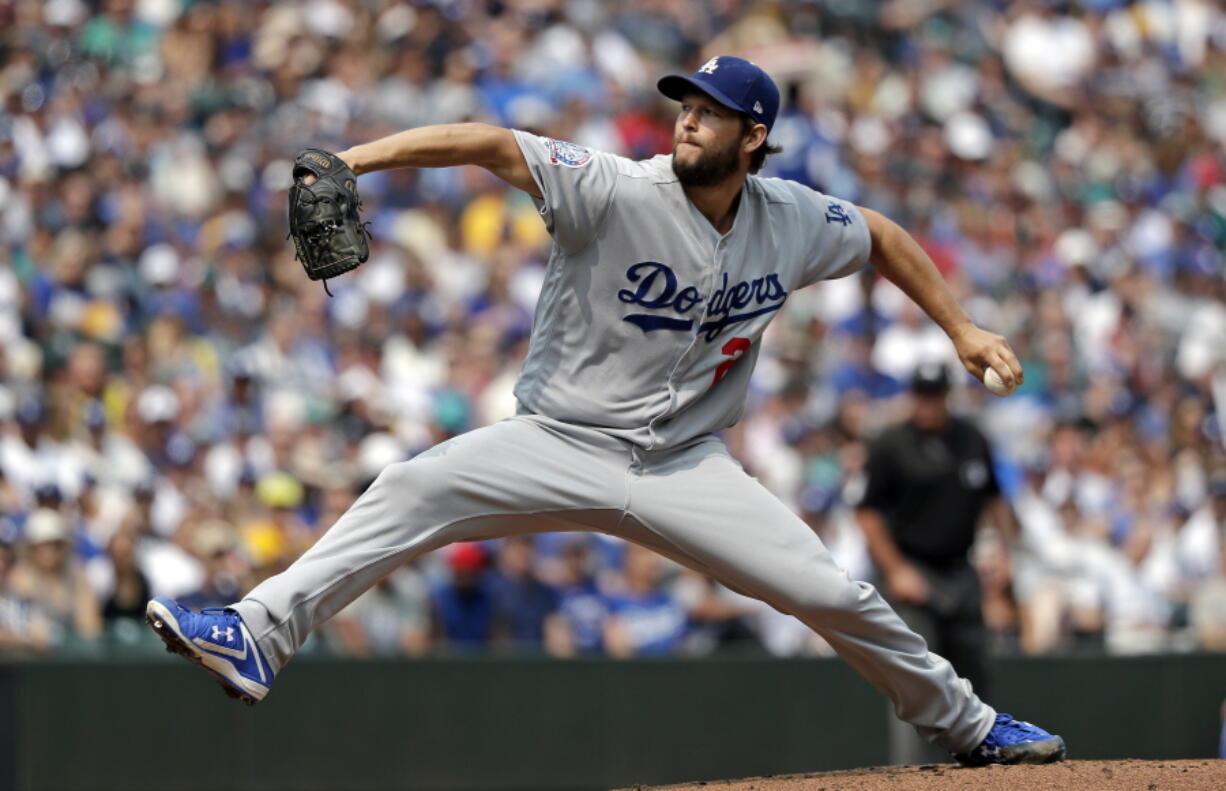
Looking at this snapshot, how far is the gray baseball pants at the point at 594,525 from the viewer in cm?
481

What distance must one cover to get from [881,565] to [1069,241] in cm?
615

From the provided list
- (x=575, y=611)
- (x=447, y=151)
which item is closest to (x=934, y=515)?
(x=575, y=611)

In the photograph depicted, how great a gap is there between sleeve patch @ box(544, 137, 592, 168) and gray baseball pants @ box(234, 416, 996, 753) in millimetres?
767

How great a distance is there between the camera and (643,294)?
5000 mm

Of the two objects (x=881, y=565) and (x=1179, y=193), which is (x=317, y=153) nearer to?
(x=881, y=565)

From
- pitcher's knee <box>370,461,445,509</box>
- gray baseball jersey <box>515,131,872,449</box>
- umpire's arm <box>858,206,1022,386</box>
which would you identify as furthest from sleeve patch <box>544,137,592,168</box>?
umpire's arm <box>858,206,1022,386</box>

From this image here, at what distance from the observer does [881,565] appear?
7.83 metres

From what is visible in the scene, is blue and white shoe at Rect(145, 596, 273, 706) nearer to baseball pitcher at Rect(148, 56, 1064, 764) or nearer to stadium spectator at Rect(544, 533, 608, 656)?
baseball pitcher at Rect(148, 56, 1064, 764)

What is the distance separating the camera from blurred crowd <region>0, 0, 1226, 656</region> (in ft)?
31.5

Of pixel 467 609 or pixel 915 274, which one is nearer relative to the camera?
pixel 915 274

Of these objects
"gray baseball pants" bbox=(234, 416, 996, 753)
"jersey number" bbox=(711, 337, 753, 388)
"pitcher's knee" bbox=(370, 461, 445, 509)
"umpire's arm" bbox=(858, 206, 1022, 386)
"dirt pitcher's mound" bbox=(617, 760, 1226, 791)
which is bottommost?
"dirt pitcher's mound" bbox=(617, 760, 1226, 791)

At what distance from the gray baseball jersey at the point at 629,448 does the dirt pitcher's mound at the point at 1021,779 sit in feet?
→ 0.89

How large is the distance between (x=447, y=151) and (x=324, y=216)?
39 cm

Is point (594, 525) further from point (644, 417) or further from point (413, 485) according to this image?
point (413, 485)
